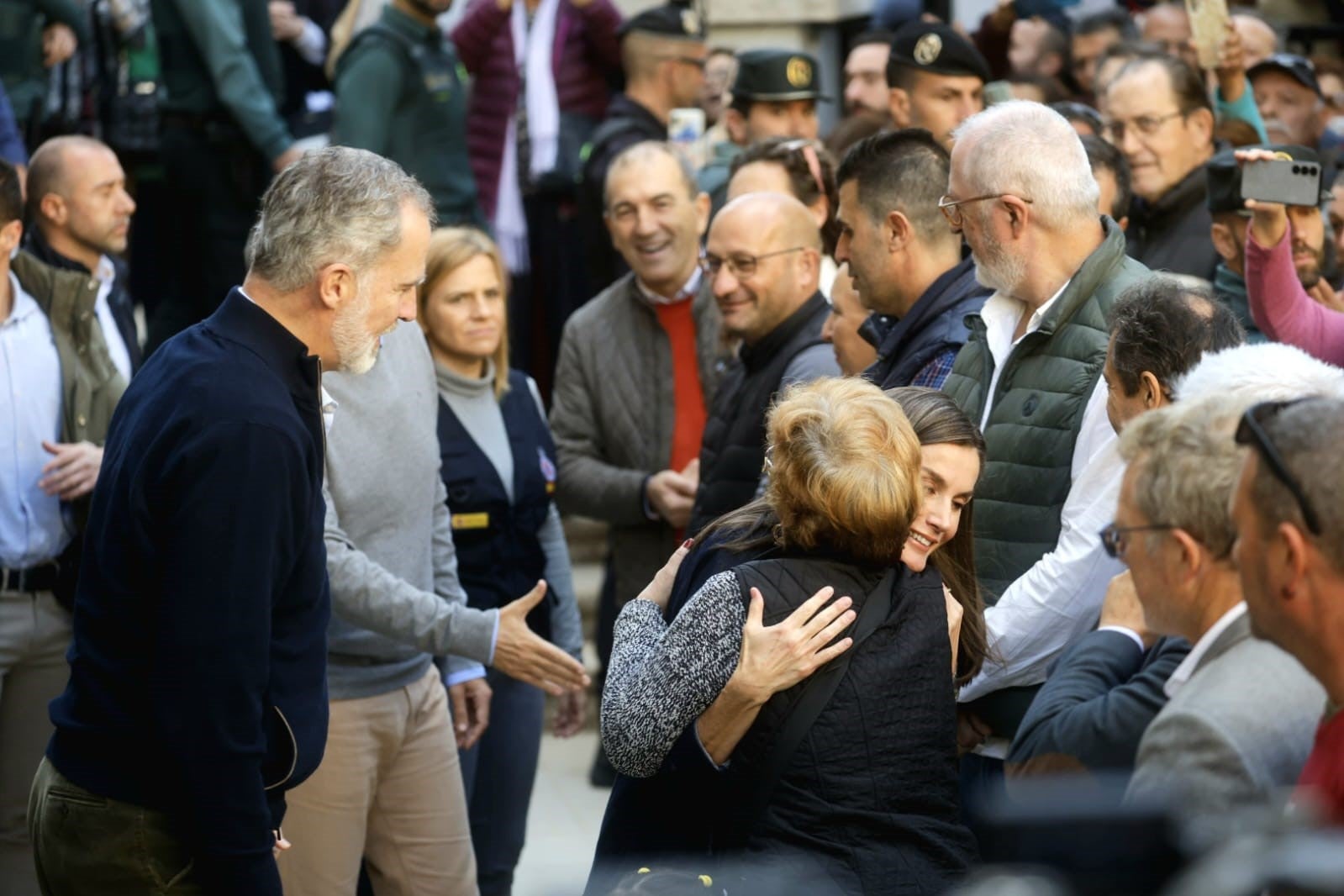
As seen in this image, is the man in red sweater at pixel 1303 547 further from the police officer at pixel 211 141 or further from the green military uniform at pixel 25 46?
the green military uniform at pixel 25 46

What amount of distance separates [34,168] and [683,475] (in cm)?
213

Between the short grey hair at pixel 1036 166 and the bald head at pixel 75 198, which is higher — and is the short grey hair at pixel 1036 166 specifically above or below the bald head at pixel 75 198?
above

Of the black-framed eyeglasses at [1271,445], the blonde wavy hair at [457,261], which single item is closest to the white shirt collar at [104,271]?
the blonde wavy hair at [457,261]

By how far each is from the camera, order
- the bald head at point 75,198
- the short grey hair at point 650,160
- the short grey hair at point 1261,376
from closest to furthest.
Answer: the short grey hair at point 1261,376 → the bald head at point 75,198 → the short grey hair at point 650,160

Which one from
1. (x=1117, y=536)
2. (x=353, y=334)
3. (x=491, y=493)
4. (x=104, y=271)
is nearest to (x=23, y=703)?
(x=491, y=493)

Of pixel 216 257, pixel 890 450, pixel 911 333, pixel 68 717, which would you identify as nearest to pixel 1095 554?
pixel 890 450

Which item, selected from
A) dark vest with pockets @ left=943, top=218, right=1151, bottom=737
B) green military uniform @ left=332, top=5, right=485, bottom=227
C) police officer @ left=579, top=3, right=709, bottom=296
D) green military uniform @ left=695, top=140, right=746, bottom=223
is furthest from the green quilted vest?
green military uniform @ left=332, top=5, right=485, bottom=227

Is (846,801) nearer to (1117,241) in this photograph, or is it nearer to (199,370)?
(199,370)

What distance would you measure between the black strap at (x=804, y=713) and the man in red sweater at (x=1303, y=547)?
771 millimetres

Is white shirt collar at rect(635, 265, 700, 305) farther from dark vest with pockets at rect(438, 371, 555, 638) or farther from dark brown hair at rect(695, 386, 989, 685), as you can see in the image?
dark brown hair at rect(695, 386, 989, 685)

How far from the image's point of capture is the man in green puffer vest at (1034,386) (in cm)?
332

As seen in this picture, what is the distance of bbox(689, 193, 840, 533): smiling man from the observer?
15.0ft

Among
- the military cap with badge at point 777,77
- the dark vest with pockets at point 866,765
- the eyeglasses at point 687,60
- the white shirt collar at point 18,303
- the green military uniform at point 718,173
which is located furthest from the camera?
the eyeglasses at point 687,60

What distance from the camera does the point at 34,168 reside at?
17.2ft
